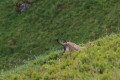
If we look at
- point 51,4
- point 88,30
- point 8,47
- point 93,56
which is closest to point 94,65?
point 93,56

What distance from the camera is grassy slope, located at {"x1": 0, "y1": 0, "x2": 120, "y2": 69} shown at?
29.2m

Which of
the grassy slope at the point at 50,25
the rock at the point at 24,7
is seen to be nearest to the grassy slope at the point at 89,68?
the grassy slope at the point at 50,25

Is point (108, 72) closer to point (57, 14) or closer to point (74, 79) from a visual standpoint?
point (74, 79)

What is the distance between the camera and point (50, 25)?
32.3m

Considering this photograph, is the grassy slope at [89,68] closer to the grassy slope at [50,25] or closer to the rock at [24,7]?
the grassy slope at [50,25]

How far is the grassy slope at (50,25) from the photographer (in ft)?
96.0

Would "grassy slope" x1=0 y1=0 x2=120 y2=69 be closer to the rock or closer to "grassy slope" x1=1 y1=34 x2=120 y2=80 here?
the rock

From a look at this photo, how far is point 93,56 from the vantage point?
762 cm

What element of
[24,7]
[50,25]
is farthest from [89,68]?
[24,7]

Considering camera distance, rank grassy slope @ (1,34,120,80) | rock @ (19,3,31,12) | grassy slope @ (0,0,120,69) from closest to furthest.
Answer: grassy slope @ (1,34,120,80)
grassy slope @ (0,0,120,69)
rock @ (19,3,31,12)

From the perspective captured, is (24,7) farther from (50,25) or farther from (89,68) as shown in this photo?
(89,68)

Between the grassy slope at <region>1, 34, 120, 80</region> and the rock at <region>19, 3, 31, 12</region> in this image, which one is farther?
the rock at <region>19, 3, 31, 12</region>

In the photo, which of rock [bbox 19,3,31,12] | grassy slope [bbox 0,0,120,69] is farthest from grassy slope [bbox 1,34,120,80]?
rock [bbox 19,3,31,12]

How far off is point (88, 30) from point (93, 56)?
22264mm
